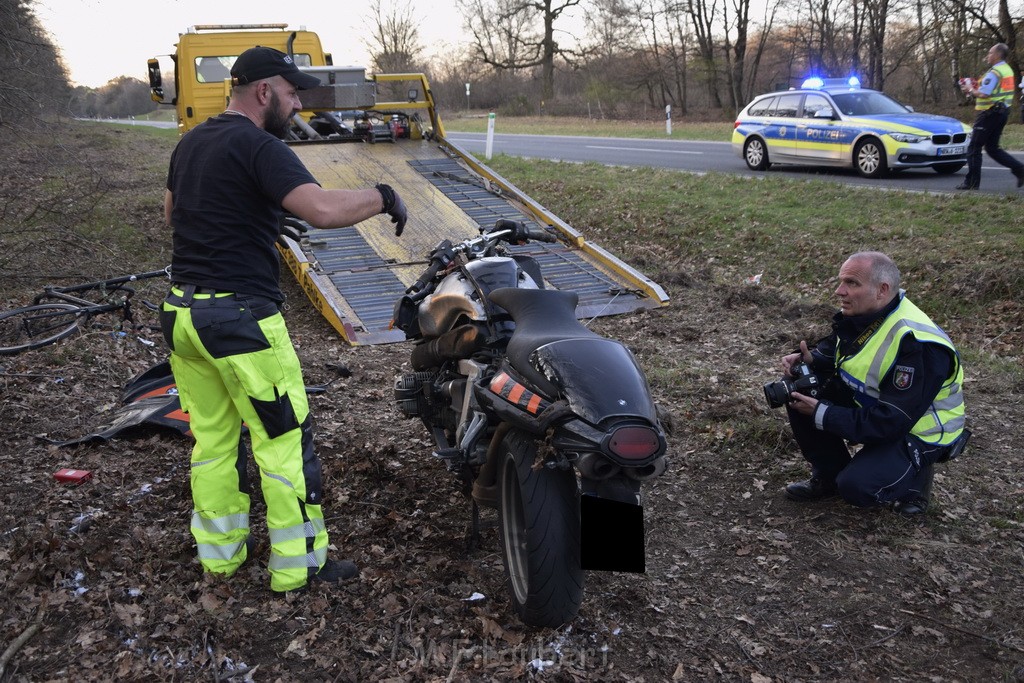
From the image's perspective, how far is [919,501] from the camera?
3.97 metres

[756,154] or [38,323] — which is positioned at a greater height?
[756,154]

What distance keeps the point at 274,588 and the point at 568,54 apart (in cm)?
4164

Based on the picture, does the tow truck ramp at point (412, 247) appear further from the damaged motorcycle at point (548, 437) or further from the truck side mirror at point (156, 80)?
the damaged motorcycle at point (548, 437)

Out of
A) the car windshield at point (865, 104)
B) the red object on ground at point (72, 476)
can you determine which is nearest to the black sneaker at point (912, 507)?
the red object on ground at point (72, 476)

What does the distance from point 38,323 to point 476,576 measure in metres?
4.57

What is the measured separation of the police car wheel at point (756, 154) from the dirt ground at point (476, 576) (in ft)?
32.4

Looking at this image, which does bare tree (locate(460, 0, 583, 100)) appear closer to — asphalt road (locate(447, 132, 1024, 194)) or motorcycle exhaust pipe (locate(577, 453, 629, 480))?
asphalt road (locate(447, 132, 1024, 194))

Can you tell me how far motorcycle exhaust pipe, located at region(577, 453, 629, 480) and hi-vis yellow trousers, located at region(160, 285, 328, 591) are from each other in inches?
49.2

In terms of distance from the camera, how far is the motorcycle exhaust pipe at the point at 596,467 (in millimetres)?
2773

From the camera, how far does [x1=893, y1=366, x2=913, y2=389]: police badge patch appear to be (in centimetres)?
379

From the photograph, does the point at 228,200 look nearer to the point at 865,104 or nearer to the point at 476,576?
the point at 476,576

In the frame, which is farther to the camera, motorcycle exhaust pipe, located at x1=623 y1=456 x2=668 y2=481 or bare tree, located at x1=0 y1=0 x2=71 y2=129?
A: bare tree, located at x1=0 y1=0 x2=71 y2=129

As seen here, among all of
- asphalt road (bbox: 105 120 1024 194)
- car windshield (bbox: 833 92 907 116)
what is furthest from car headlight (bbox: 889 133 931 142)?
Answer: car windshield (bbox: 833 92 907 116)

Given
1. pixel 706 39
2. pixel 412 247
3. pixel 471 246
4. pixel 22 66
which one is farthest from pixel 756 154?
pixel 706 39
